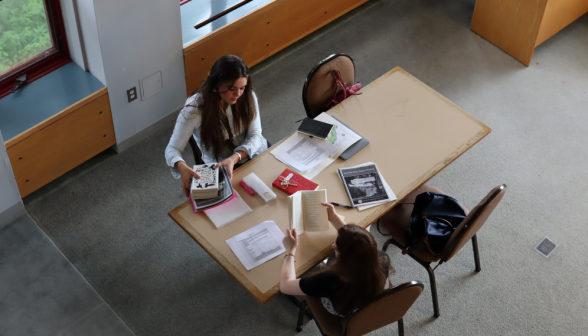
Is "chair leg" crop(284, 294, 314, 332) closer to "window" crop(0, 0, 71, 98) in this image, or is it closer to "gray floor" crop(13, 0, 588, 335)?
"gray floor" crop(13, 0, 588, 335)

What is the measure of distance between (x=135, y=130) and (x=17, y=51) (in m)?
0.93

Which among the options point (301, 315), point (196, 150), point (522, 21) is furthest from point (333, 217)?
point (522, 21)

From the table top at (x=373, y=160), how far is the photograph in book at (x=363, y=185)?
0.13 feet

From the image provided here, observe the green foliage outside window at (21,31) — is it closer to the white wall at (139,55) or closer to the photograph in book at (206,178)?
the white wall at (139,55)

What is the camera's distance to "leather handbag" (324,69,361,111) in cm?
350

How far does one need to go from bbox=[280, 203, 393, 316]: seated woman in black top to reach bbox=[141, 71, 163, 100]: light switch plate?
6.12 feet

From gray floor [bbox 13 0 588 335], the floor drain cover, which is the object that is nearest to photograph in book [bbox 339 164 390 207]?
gray floor [bbox 13 0 588 335]

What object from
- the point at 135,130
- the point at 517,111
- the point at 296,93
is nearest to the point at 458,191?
the point at 517,111

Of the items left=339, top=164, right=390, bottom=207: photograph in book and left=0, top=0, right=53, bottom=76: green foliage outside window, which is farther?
left=0, top=0, right=53, bottom=76: green foliage outside window

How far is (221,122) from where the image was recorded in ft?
10.3

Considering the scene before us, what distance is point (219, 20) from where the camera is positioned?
425cm

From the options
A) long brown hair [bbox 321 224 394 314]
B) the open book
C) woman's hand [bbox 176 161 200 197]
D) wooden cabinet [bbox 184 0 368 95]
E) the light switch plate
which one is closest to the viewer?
long brown hair [bbox 321 224 394 314]

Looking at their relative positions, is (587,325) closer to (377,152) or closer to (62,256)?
(377,152)

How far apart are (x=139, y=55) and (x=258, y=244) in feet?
5.54
